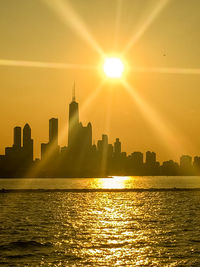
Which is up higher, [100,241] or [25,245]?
[100,241]

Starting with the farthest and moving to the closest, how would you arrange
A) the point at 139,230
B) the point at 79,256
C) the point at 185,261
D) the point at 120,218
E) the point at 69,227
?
the point at 120,218
the point at 69,227
the point at 139,230
the point at 79,256
the point at 185,261

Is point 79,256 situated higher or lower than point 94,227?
lower

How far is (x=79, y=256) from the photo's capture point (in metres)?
42.7

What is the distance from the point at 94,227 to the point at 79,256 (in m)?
21.2

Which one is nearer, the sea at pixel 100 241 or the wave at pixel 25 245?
the sea at pixel 100 241

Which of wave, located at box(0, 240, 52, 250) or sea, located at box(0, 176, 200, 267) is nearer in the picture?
sea, located at box(0, 176, 200, 267)

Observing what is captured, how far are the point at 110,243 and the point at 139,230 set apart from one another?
12133 millimetres

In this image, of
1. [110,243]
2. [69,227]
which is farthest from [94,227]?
[110,243]

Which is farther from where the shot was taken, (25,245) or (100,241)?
(100,241)

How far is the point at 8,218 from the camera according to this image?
7706 centimetres

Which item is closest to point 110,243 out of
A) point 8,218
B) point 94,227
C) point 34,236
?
point 34,236

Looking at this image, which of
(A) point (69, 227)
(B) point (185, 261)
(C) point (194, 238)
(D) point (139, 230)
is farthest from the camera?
(A) point (69, 227)

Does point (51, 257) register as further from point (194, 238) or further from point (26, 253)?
point (194, 238)

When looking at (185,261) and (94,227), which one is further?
(94,227)
